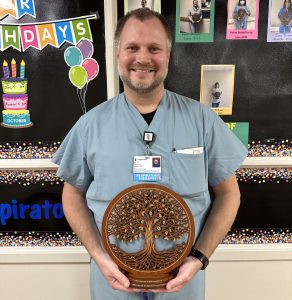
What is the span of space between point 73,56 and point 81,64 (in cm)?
4

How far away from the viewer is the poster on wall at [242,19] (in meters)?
1.34

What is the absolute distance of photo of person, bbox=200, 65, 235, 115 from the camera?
4.57 ft

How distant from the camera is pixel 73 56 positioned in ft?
4.51

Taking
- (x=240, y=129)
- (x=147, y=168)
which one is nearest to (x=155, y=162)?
(x=147, y=168)

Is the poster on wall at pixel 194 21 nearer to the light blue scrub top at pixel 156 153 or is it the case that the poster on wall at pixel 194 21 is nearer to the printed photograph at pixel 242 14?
the printed photograph at pixel 242 14

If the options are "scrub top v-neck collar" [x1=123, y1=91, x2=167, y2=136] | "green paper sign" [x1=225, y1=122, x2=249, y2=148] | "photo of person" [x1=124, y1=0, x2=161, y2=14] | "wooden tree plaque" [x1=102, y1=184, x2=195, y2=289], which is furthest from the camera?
"green paper sign" [x1=225, y1=122, x2=249, y2=148]

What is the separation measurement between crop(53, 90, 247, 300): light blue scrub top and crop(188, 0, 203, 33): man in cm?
36

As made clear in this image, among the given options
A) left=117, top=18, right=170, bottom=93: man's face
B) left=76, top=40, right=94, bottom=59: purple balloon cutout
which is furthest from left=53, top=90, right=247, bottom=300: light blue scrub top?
left=76, top=40, right=94, bottom=59: purple balloon cutout

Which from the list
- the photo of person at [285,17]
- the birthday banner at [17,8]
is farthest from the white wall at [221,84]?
the birthday banner at [17,8]

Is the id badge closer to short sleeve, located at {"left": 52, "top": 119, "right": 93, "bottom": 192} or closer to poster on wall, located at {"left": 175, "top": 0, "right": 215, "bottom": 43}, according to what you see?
short sleeve, located at {"left": 52, "top": 119, "right": 93, "bottom": 192}

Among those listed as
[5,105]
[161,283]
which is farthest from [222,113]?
[5,105]

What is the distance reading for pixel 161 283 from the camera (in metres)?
0.99

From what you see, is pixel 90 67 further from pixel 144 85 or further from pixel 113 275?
pixel 113 275

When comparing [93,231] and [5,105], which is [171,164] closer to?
[93,231]
